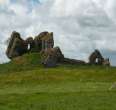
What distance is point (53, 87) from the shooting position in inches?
3127

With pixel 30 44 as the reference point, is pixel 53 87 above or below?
below

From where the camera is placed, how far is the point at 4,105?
48.9m

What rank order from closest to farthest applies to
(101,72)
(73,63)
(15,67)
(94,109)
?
(94,109), (101,72), (15,67), (73,63)

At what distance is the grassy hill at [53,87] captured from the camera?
47750mm

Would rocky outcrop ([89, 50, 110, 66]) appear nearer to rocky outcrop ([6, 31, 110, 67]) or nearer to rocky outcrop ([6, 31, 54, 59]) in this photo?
rocky outcrop ([6, 31, 110, 67])

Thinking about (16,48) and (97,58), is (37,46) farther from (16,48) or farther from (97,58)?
(97,58)

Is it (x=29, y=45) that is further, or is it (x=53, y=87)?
(x=29, y=45)

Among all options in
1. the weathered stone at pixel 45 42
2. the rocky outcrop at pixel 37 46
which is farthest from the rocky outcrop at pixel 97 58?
the weathered stone at pixel 45 42

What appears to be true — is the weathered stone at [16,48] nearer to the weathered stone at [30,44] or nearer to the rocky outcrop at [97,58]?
the weathered stone at [30,44]

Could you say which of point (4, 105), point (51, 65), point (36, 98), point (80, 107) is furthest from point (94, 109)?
point (51, 65)

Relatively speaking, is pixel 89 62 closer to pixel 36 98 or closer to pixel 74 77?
pixel 74 77

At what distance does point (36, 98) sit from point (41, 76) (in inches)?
2060

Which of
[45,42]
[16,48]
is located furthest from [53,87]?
[16,48]

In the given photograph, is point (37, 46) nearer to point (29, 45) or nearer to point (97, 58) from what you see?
point (29, 45)
